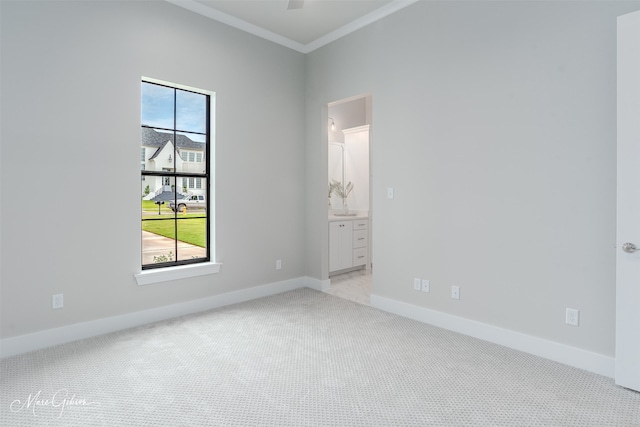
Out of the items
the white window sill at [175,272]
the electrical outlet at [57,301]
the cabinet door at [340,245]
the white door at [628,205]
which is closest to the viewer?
the white door at [628,205]

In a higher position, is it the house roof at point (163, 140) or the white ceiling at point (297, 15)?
the white ceiling at point (297, 15)

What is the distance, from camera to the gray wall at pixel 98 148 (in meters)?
2.60

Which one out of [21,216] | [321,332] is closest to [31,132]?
[21,216]

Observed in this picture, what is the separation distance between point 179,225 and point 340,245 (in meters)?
2.28

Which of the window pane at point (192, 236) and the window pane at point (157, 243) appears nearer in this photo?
the window pane at point (157, 243)

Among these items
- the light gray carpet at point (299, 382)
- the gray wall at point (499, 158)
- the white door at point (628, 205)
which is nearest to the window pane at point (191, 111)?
the gray wall at point (499, 158)

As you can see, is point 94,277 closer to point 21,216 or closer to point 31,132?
point 21,216

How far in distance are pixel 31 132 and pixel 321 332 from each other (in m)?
2.70

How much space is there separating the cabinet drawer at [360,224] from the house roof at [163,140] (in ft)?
8.23

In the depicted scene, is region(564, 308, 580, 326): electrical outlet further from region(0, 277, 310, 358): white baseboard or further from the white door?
region(0, 277, 310, 358): white baseboard

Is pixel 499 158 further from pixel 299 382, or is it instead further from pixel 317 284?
pixel 317 284

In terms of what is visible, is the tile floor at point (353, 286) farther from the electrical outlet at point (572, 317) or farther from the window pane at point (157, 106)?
the window pane at point (157, 106)

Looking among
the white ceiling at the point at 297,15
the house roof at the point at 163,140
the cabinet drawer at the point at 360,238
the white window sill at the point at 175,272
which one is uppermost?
the white ceiling at the point at 297,15

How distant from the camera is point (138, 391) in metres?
2.11
